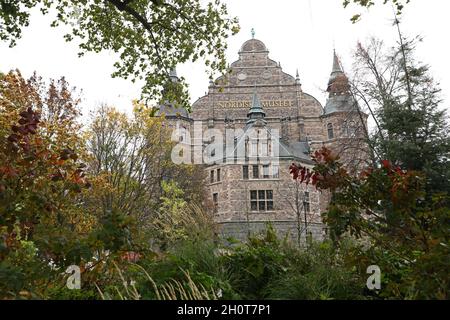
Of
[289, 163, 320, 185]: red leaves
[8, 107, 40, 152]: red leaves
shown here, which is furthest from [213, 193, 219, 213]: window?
[8, 107, 40, 152]: red leaves

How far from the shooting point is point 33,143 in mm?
4207

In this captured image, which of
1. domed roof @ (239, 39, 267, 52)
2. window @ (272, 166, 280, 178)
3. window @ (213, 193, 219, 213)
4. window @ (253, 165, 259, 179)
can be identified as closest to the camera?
window @ (272, 166, 280, 178)

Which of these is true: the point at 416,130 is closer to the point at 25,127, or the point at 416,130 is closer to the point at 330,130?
the point at 25,127

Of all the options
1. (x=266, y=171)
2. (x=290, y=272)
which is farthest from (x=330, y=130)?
(x=290, y=272)

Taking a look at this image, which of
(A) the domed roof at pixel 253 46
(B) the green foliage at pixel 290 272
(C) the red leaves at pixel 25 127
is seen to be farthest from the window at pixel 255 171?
(C) the red leaves at pixel 25 127

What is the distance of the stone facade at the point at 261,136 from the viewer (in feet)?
110

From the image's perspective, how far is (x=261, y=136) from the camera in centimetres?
3488

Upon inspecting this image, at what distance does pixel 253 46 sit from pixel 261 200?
20254 mm

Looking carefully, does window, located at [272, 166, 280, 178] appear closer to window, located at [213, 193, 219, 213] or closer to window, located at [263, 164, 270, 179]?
window, located at [263, 164, 270, 179]

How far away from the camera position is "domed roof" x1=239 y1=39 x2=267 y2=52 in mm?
44419
